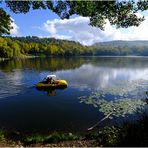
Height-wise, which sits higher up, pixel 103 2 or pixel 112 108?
pixel 103 2

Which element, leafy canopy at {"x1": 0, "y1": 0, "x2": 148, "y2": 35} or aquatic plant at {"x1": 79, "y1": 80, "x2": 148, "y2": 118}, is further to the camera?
aquatic plant at {"x1": 79, "y1": 80, "x2": 148, "y2": 118}

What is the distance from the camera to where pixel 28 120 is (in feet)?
89.9

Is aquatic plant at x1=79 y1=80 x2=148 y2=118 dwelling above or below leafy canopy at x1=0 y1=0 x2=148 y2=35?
below

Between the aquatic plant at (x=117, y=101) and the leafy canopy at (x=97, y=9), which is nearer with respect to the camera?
the leafy canopy at (x=97, y=9)

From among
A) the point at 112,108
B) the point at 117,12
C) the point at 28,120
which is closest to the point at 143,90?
the point at 112,108

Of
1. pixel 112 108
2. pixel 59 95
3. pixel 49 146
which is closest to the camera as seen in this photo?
pixel 49 146

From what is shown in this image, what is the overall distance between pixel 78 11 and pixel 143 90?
32864 mm

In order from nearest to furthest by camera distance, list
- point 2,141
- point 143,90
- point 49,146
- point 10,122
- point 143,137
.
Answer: point 143,137 → point 49,146 → point 2,141 → point 10,122 → point 143,90

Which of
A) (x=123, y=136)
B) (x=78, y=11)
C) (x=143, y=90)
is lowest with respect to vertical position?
(x=143, y=90)

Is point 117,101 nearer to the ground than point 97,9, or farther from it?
nearer to the ground

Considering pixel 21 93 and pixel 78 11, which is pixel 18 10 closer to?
pixel 78 11

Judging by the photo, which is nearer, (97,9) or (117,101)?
(97,9)

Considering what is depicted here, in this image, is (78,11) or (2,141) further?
(2,141)

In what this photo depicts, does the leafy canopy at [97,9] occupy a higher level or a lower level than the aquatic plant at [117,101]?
higher
